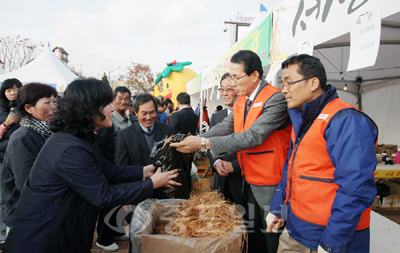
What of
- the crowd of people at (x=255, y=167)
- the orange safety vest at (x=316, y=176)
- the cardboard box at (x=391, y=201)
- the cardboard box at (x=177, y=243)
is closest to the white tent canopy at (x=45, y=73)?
the crowd of people at (x=255, y=167)

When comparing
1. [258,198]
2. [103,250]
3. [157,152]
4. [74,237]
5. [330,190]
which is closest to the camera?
[330,190]

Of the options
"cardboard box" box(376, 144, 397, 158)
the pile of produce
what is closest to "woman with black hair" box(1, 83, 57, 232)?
the pile of produce

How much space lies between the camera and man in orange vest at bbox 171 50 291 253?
180cm

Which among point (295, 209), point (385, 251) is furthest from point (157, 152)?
point (385, 251)

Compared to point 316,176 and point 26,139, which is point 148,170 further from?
point 316,176

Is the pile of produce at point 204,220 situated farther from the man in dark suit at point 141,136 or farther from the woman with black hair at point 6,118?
the woman with black hair at point 6,118

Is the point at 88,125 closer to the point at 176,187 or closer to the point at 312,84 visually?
→ the point at 176,187

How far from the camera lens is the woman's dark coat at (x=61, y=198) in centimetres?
130

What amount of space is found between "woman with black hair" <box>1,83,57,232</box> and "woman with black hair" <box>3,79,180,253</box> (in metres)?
0.59

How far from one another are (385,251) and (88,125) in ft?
8.32

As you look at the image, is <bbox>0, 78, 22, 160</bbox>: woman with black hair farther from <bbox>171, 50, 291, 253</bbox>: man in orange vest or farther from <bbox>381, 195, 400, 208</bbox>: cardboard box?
<bbox>381, 195, 400, 208</bbox>: cardboard box

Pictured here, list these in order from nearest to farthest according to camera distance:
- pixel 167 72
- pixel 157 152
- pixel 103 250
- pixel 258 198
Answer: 1. pixel 157 152
2. pixel 258 198
3. pixel 103 250
4. pixel 167 72

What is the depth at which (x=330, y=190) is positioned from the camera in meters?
1.25

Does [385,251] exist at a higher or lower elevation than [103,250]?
higher
